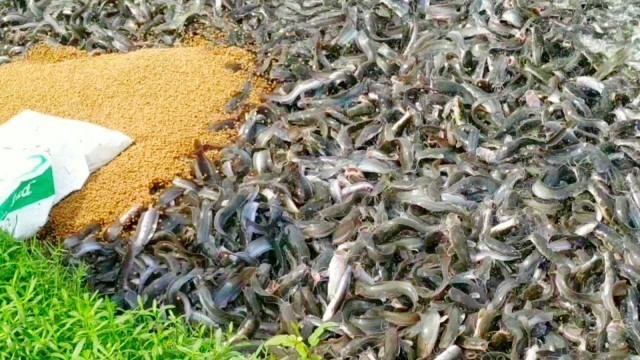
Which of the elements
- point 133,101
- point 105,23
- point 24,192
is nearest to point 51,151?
point 24,192

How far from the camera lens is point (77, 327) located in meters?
3.02

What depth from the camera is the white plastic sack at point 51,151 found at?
3594 mm

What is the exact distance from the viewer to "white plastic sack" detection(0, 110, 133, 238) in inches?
141

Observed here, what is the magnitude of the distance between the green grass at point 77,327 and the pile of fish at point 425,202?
0.43 feet

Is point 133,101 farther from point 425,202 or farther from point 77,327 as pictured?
point 425,202

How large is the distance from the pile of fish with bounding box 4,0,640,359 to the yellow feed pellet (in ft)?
0.48

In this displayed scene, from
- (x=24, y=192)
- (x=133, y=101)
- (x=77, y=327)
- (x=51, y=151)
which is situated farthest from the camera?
(x=133, y=101)

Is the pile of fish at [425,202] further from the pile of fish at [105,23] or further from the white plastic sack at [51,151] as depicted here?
the pile of fish at [105,23]

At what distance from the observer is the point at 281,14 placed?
4812 millimetres

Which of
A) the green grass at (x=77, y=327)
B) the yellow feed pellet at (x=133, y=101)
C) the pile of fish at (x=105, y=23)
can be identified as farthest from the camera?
the pile of fish at (x=105, y=23)

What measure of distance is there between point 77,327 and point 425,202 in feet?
4.25

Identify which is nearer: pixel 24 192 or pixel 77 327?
pixel 77 327

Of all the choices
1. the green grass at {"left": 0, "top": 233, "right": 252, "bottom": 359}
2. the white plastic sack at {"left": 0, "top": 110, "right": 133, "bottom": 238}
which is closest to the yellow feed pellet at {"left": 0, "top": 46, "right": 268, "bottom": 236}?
the white plastic sack at {"left": 0, "top": 110, "right": 133, "bottom": 238}

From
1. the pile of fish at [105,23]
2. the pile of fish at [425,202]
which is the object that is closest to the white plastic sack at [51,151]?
the pile of fish at [425,202]
